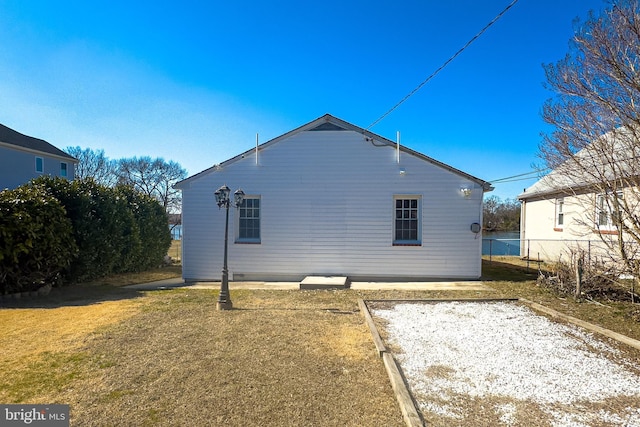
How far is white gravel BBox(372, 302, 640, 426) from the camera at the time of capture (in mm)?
3131

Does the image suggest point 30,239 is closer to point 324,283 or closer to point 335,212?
point 324,283

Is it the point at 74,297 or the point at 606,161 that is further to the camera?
the point at 74,297

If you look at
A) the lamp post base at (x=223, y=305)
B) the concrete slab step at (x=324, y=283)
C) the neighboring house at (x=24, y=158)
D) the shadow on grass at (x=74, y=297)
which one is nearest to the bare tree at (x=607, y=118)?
the concrete slab step at (x=324, y=283)

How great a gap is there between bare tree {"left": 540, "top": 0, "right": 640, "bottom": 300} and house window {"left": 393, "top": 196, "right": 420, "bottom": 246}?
3929 mm

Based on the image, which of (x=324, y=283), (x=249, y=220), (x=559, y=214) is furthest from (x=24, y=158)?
(x=559, y=214)

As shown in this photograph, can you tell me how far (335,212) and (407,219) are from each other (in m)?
2.30

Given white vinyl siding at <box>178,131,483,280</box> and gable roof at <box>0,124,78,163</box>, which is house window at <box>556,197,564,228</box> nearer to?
white vinyl siding at <box>178,131,483,280</box>

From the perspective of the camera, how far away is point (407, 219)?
10172mm

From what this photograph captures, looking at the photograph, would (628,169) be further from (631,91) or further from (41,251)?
(41,251)

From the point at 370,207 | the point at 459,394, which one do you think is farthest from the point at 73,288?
the point at 459,394

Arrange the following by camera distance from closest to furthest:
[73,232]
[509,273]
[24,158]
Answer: [73,232] < [509,273] < [24,158]

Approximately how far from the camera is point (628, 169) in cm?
581

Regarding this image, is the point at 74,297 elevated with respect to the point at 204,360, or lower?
lower

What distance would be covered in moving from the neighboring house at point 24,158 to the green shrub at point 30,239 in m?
17.8
